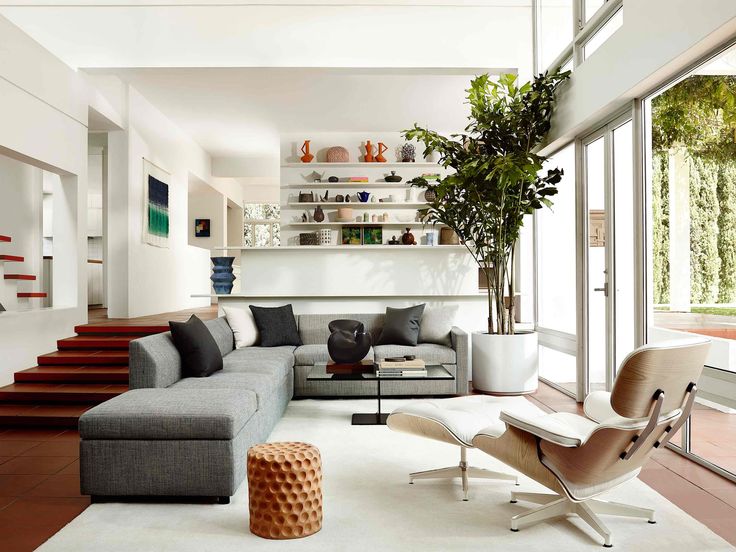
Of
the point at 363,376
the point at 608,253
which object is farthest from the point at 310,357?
the point at 608,253

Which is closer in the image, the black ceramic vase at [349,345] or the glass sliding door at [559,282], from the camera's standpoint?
the black ceramic vase at [349,345]

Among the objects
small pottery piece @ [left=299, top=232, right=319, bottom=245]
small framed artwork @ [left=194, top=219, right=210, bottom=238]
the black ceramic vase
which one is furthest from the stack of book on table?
small framed artwork @ [left=194, top=219, right=210, bottom=238]

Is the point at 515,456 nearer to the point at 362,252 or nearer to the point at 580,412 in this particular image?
the point at 580,412

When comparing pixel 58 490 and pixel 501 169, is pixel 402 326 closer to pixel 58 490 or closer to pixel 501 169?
pixel 501 169

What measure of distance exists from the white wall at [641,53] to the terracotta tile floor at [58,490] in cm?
229

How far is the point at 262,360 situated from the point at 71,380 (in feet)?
6.32

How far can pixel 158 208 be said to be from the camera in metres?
8.93

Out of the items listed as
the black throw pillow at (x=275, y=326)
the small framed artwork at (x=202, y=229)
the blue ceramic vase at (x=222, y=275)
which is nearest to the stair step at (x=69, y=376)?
the black throw pillow at (x=275, y=326)

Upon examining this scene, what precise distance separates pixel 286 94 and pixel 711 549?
712 centimetres

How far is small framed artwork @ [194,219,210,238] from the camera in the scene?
42.9 ft

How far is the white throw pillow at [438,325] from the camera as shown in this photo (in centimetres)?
598

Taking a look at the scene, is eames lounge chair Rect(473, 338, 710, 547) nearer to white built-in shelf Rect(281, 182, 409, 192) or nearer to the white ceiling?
the white ceiling

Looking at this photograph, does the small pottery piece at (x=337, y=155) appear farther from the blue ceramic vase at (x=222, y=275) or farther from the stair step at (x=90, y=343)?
the stair step at (x=90, y=343)

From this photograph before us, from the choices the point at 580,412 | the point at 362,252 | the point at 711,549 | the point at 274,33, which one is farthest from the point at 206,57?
the point at 711,549
